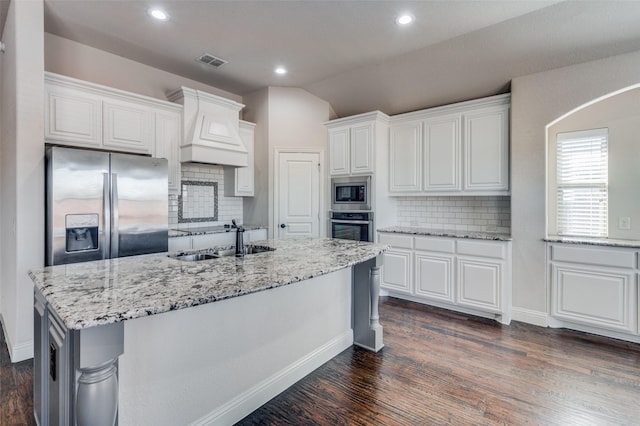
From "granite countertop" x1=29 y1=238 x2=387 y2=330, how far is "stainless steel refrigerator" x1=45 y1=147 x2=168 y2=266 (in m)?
1.09

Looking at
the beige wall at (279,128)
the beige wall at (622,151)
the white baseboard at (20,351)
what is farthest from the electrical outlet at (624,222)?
the white baseboard at (20,351)

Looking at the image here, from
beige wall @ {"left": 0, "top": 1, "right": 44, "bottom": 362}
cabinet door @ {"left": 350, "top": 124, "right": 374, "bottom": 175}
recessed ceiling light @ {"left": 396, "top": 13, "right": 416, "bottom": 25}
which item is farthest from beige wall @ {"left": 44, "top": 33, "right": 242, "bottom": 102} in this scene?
recessed ceiling light @ {"left": 396, "top": 13, "right": 416, "bottom": 25}

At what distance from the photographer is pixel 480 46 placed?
3.16 metres

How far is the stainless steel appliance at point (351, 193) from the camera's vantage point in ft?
13.9

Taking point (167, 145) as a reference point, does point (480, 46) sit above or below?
above

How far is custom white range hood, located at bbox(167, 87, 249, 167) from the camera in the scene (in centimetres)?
386

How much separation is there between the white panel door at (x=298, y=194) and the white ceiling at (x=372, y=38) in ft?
3.70

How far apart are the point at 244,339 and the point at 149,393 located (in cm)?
55

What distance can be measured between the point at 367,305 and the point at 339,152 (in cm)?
240

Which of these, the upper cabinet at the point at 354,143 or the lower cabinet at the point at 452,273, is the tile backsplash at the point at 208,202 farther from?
the lower cabinet at the point at 452,273

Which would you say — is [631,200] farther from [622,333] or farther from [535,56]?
[535,56]

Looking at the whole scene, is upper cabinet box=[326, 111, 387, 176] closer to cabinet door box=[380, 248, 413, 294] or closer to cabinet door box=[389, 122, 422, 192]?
cabinet door box=[389, 122, 422, 192]

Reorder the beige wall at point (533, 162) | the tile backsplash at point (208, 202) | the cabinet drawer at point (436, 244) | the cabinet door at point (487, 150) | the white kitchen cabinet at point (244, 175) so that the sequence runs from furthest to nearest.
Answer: the white kitchen cabinet at point (244, 175) → the tile backsplash at point (208, 202) → the cabinet drawer at point (436, 244) → the cabinet door at point (487, 150) → the beige wall at point (533, 162)

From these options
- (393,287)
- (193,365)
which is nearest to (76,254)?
(193,365)
